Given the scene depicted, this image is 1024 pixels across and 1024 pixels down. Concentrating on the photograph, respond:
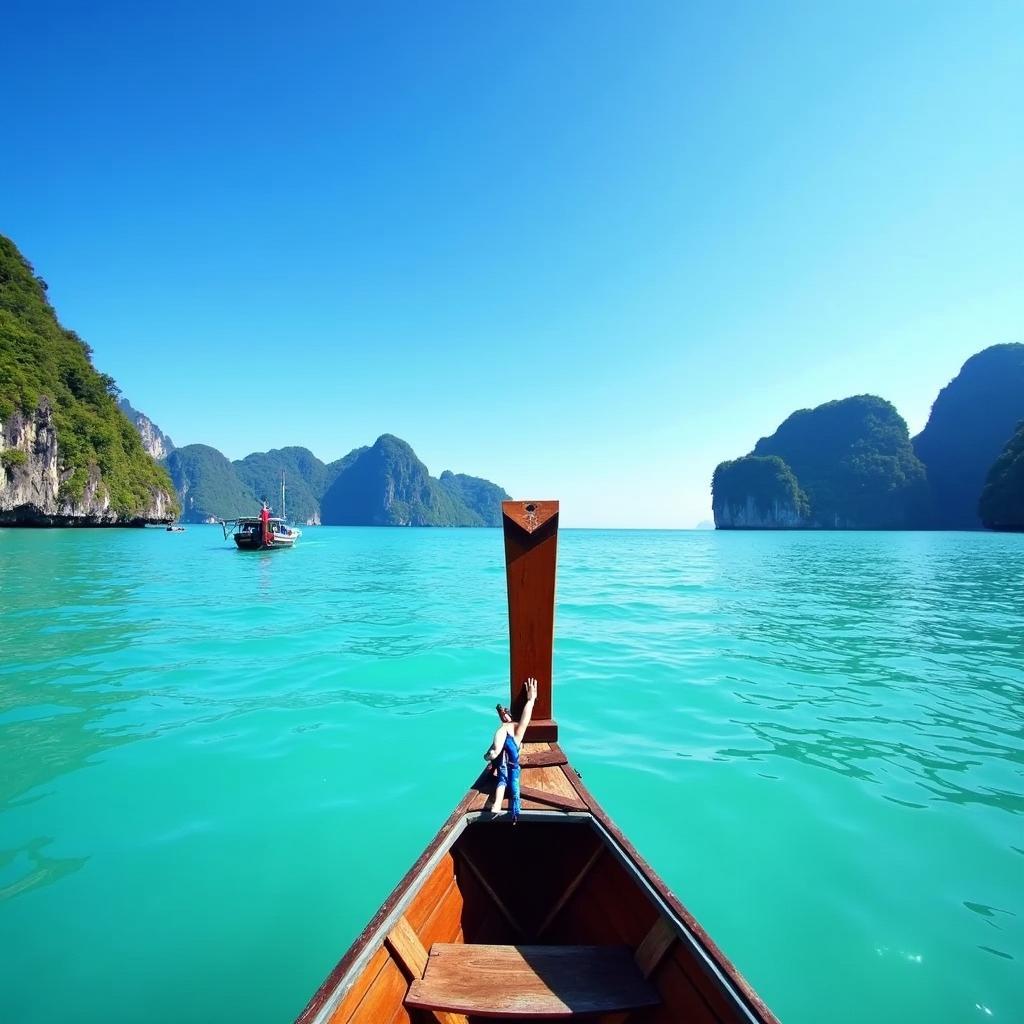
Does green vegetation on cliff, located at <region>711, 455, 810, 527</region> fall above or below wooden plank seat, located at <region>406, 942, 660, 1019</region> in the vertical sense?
above

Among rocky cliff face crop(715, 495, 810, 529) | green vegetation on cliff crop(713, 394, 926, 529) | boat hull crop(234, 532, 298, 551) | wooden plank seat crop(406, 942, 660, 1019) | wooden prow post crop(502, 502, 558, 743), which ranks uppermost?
green vegetation on cliff crop(713, 394, 926, 529)

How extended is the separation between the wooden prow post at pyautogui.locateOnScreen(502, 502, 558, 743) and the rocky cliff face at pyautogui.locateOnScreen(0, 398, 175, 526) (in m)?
73.8

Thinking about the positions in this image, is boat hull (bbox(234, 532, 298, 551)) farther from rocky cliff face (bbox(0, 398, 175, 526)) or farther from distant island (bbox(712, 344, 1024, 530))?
distant island (bbox(712, 344, 1024, 530))

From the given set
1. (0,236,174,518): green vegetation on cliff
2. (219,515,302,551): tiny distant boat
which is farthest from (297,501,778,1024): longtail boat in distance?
(0,236,174,518): green vegetation on cliff

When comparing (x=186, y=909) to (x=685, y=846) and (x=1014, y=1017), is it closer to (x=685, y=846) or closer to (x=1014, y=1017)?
(x=685, y=846)

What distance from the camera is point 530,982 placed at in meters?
2.79

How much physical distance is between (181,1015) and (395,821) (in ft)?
7.75

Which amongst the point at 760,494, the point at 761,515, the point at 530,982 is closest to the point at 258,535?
the point at 530,982

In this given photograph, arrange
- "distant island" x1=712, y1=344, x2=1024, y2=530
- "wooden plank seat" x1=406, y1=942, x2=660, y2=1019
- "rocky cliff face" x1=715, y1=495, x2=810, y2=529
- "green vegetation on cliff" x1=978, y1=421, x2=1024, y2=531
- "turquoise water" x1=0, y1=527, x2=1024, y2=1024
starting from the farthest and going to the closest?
"rocky cliff face" x1=715, y1=495, x2=810, y2=529 → "distant island" x1=712, y1=344, x2=1024, y2=530 → "green vegetation on cliff" x1=978, y1=421, x2=1024, y2=531 → "turquoise water" x1=0, y1=527, x2=1024, y2=1024 → "wooden plank seat" x1=406, y1=942, x2=660, y2=1019

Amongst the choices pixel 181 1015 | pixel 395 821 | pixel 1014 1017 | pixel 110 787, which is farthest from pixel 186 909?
pixel 1014 1017

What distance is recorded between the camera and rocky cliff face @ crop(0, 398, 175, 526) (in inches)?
2227

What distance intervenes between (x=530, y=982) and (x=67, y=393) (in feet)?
307

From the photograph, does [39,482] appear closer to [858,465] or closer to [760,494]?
[760,494]

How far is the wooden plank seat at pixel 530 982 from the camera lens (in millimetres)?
2555
